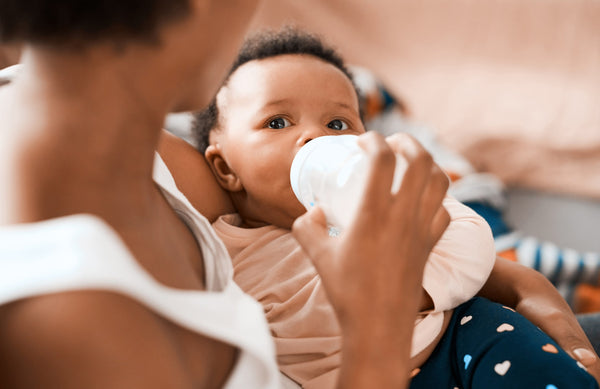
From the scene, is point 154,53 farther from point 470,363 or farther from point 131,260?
point 470,363

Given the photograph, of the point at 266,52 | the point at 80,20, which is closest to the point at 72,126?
the point at 80,20

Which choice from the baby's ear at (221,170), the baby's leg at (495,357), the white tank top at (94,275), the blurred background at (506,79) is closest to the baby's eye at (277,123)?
the baby's ear at (221,170)

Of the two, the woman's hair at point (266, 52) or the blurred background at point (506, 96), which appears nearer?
the woman's hair at point (266, 52)

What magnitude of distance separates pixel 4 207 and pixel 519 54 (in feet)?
7.47

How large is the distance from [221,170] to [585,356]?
65cm

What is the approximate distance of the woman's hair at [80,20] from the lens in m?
0.46

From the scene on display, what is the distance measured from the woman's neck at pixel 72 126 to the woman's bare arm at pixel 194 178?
47 centimetres

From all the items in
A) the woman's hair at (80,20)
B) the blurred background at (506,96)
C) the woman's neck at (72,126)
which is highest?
Answer: the woman's hair at (80,20)

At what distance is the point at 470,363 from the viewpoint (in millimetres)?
788

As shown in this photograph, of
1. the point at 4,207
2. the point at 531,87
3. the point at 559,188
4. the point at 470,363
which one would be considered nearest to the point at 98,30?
the point at 4,207

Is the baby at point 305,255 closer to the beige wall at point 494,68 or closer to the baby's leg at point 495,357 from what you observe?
the baby's leg at point 495,357

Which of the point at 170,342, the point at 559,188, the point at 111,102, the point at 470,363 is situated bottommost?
the point at 559,188

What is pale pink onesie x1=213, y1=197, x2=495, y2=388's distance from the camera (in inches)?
31.1

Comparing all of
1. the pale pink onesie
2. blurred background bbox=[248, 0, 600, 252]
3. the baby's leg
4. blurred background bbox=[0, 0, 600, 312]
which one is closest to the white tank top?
the pale pink onesie
